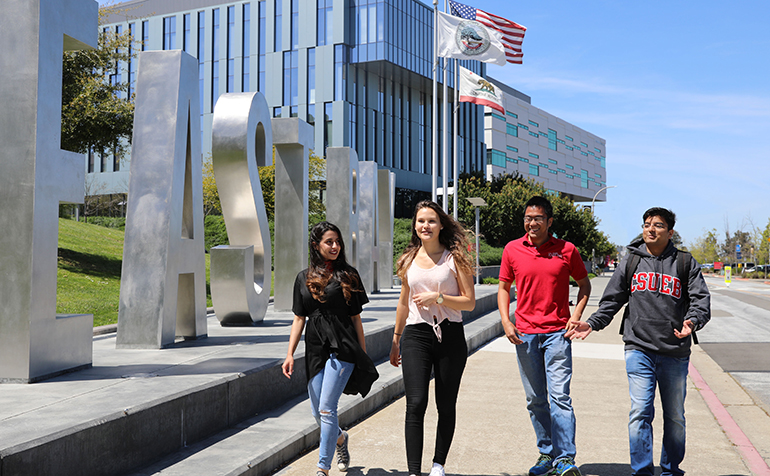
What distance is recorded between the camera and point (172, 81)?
8492mm

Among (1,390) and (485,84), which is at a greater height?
(485,84)

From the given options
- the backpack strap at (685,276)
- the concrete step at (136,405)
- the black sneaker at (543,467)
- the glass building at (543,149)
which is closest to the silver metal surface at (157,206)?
the concrete step at (136,405)

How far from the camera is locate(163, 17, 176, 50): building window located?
47938mm

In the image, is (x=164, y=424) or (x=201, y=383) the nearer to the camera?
(x=164, y=424)

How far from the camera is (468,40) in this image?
21125 mm

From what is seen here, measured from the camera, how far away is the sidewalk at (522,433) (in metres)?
4.92

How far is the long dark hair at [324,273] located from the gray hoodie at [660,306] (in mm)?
1643

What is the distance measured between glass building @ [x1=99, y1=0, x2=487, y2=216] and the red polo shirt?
37.9 m

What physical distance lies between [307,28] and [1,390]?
40.6 m

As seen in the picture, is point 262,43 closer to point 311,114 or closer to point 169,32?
point 311,114

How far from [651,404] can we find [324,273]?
229cm

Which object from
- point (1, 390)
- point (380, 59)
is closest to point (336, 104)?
point (380, 59)

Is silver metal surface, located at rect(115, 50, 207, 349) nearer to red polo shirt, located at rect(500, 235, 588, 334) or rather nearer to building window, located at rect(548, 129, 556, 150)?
red polo shirt, located at rect(500, 235, 588, 334)

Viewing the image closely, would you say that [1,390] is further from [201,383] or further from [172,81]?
[172,81]
